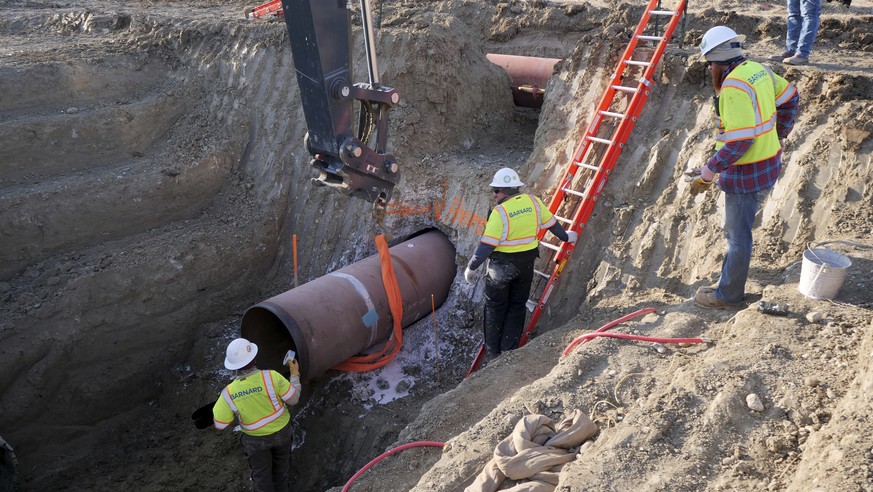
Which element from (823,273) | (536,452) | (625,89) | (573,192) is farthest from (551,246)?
(536,452)

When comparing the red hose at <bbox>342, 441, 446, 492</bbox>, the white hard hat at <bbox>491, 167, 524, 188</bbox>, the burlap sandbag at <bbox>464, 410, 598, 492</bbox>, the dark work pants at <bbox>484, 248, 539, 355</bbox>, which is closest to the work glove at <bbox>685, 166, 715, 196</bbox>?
the white hard hat at <bbox>491, 167, 524, 188</bbox>

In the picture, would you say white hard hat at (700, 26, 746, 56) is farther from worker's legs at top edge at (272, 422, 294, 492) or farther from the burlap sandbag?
worker's legs at top edge at (272, 422, 294, 492)

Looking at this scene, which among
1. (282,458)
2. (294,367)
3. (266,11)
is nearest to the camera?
(294,367)

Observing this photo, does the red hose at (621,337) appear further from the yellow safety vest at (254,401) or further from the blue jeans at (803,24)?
the blue jeans at (803,24)

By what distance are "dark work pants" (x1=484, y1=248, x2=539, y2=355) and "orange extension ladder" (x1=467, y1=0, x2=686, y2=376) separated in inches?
9.6

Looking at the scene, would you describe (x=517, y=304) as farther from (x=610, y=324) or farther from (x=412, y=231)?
(x=412, y=231)

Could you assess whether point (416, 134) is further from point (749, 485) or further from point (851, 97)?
point (749, 485)

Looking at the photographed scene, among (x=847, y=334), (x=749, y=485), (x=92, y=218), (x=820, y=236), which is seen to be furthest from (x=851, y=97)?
(x=92, y=218)

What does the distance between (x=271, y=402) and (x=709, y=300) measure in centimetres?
401

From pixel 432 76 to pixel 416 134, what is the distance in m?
0.92

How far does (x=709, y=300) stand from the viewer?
5391mm

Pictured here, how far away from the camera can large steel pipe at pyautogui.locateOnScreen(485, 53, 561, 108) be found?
33.6 feet

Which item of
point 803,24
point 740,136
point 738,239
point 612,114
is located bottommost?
point 738,239

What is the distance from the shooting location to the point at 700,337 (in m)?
4.95
